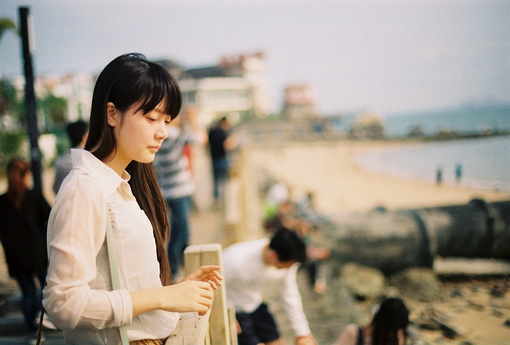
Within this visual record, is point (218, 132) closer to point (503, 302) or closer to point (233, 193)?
point (233, 193)

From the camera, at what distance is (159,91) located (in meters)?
1.18

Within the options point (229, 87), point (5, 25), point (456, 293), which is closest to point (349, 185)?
point (456, 293)

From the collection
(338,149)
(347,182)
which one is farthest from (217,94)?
(347,182)

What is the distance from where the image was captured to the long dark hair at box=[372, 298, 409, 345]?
2787 millimetres

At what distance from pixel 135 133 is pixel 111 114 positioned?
9 cm

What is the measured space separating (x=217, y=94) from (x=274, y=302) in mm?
71642

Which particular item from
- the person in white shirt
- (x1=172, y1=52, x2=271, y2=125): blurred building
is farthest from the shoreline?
(x1=172, y1=52, x2=271, y2=125): blurred building

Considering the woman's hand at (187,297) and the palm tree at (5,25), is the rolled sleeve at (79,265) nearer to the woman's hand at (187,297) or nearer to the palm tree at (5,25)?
the woman's hand at (187,297)

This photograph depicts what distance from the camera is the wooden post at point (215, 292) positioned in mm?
1499

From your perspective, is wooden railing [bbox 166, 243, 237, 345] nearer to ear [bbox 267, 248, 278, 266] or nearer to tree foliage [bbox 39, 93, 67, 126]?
ear [bbox 267, 248, 278, 266]

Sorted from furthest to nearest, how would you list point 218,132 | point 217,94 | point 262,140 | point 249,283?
point 217,94 → point 262,140 → point 218,132 → point 249,283

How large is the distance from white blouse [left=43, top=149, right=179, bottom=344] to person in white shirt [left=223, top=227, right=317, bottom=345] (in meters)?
1.55

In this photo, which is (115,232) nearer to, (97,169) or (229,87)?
(97,169)

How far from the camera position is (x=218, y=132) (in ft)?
25.9
